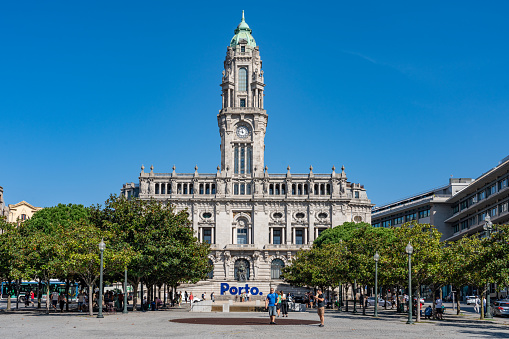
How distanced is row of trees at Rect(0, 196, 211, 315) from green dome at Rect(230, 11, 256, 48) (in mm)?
79377

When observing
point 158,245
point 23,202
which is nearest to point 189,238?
point 158,245

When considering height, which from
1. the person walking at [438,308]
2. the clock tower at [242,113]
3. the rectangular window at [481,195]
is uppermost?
the clock tower at [242,113]

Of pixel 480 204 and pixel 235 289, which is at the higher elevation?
pixel 480 204

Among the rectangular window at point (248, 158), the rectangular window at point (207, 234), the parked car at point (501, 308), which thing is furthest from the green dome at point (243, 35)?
the parked car at point (501, 308)

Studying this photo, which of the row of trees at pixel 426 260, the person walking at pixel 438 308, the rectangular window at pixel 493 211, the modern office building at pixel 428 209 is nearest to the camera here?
the row of trees at pixel 426 260

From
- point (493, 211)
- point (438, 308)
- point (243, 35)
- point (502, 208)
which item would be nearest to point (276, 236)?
point (493, 211)

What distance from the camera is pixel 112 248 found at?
180 ft

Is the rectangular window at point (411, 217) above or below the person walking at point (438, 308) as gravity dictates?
above

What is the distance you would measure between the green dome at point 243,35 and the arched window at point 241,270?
161ft

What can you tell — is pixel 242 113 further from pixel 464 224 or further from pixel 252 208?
pixel 464 224

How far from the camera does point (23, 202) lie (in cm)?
15212

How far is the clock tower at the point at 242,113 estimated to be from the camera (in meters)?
134

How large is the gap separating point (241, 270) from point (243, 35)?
53.7m

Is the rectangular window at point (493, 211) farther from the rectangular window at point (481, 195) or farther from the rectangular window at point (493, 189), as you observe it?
the rectangular window at point (481, 195)
